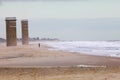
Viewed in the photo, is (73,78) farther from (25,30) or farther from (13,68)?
(25,30)

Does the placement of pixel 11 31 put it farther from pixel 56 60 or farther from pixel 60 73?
pixel 60 73

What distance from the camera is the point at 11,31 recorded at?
34781 mm

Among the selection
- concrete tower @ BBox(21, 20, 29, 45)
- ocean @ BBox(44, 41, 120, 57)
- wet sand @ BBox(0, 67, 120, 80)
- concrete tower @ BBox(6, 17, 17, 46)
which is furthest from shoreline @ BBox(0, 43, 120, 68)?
concrete tower @ BBox(21, 20, 29, 45)

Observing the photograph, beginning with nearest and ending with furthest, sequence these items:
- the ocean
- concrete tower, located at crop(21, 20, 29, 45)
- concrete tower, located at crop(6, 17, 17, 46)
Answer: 1. the ocean
2. concrete tower, located at crop(6, 17, 17, 46)
3. concrete tower, located at crop(21, 20, 29, 45)

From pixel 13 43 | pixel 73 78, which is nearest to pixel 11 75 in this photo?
pixel 73 78

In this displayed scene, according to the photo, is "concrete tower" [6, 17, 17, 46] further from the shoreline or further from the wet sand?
the wet sand

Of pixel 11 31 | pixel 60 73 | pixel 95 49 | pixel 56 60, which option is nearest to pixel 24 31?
pixel 11 31

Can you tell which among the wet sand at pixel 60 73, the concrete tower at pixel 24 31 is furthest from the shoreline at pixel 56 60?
the concrete tower at pixel 24 31

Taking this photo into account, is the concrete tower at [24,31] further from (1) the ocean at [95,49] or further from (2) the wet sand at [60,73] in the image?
(2) the wet sand at [60,73]

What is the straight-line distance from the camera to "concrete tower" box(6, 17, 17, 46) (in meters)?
34.4

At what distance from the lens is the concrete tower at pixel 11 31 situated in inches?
1356

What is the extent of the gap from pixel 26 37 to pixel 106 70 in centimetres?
2629

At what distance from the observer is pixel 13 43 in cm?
3462

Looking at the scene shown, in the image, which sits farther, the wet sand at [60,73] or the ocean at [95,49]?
the ocean at [95,49]
